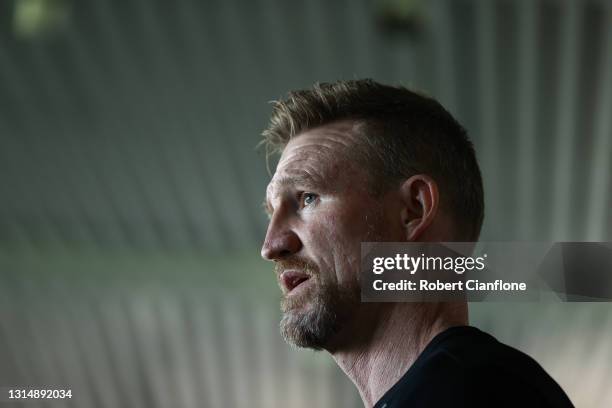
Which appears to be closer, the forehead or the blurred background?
the forehead

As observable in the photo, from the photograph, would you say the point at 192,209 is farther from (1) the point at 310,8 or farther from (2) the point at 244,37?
(1) the point at 310,8

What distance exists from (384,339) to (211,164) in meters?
1.70

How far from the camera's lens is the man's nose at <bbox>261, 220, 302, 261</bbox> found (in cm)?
94

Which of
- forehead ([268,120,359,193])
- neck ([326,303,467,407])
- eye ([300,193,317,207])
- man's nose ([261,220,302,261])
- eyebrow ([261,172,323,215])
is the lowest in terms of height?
neck ([326,303,467,407])

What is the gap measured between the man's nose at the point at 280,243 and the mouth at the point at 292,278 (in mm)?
24

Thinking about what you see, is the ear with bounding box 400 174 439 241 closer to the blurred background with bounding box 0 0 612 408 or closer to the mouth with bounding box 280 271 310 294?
the mouth with bounding box 280 271 310 294

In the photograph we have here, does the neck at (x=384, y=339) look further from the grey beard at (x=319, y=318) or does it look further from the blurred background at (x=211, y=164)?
the blurred background at (x=211, y=164)

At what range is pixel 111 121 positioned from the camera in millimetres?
2430

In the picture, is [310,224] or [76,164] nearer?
[310,224]

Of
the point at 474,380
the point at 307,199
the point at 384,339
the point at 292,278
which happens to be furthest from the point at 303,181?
the point at 474,380

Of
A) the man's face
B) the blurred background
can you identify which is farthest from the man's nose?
the blurred background

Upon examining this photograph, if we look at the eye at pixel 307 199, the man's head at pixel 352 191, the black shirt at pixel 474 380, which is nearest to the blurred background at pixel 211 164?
the man's head at pixel 352 191

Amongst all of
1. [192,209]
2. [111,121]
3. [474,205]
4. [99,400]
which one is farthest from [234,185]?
[474,205]

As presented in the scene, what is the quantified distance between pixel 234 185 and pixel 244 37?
0.53 meters
